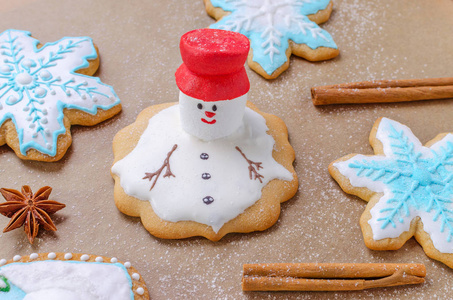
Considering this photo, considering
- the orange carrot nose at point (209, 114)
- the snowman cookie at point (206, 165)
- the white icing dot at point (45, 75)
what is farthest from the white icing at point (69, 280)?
the white icing dot at point (45, 75)

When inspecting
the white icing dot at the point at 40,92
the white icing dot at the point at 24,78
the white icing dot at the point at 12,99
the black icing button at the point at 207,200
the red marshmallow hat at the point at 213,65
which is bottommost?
the black icing button at the point at 207,200

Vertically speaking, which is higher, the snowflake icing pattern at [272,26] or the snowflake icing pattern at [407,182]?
the snowflake icing pattern at [272,26]

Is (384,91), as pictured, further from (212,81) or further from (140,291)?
(140,291)

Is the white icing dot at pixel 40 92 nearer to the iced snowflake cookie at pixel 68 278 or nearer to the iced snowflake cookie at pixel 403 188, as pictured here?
the iced snowflake cookie at pixel 68 278

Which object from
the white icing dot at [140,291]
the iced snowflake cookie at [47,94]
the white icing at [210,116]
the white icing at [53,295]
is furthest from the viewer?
the iced snowflake cookie at [47,94]

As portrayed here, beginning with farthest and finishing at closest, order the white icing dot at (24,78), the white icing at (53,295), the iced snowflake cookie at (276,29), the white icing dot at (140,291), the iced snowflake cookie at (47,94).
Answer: the iced snowflake cookie at (276,29)
the white icing dot at (24,78)
the iced snowflake cookie at (47,94)
the white icing dot at (140,291)
the white icing at (53,295)

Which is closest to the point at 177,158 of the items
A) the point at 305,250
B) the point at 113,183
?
the point at 113,183
